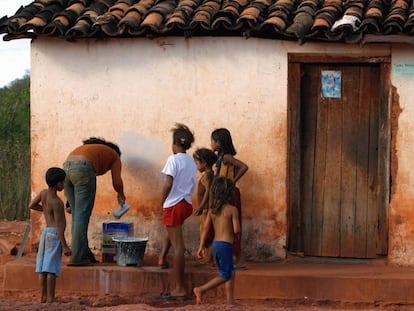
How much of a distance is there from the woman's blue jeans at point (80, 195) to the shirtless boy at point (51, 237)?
2.10ft

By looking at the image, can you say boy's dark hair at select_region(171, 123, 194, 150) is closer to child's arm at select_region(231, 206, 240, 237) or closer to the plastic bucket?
child's arm at select_region(231, 206, 240, 237)

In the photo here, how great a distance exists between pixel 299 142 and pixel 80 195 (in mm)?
2491

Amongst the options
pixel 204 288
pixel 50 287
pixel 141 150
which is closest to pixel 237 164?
pixel 141 150

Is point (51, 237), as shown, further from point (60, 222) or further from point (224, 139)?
point (224, 139)

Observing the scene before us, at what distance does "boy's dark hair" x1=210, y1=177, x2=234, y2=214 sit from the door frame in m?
1.69

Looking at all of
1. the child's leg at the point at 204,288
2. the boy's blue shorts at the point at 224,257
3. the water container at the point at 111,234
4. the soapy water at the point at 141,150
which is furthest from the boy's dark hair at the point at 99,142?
the child's leg at the point at 204,288

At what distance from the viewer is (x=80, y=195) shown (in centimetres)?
998

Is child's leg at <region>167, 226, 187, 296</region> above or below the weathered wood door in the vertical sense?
below

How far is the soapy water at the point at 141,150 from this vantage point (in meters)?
10.9

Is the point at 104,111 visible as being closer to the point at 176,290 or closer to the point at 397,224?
the point at 176,290

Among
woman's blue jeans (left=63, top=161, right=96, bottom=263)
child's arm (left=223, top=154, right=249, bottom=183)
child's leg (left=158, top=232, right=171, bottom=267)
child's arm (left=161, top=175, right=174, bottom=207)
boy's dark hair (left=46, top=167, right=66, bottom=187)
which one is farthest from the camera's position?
child's leg (left=158, top=232, right=171, bottom=267)

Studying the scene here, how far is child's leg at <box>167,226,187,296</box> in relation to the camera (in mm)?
9680

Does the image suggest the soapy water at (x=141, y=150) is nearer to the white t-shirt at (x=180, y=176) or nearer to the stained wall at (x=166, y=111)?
the stained wall at (x=166, y=111)

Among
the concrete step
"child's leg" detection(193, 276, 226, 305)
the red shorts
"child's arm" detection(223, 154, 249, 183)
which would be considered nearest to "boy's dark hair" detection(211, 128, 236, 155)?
"child's arm" detection(223, 154, 249, 183)
